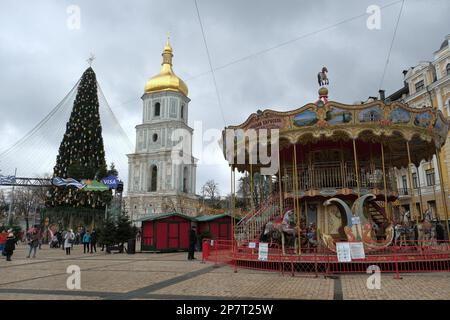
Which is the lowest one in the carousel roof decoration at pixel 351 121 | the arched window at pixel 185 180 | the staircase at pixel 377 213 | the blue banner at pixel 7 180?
the staircase at pixel 377 213

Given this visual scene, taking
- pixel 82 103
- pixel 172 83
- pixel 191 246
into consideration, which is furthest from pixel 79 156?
pixel 191 246

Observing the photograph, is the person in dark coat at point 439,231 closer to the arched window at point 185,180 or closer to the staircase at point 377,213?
the staircase at point 377,213

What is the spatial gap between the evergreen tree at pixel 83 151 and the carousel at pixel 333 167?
3151 cm

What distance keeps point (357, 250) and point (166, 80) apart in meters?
55.2

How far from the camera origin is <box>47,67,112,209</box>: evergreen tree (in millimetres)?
44344

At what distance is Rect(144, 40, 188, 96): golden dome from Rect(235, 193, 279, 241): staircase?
Answer: 46.7 metres

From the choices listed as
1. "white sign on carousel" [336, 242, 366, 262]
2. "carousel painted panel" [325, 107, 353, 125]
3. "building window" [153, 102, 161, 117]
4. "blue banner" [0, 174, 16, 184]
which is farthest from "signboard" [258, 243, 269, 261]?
"building window" [153, 102, 161, 117]

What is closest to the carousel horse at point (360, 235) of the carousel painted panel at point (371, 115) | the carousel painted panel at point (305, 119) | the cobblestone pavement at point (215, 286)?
the cobblestone pavement at point (215, 286)

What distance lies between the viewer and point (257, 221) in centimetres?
1792

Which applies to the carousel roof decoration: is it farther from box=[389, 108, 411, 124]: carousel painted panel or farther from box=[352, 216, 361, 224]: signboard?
box=[352, 216, 361, 224]: signboard

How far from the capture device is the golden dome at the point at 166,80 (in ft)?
203

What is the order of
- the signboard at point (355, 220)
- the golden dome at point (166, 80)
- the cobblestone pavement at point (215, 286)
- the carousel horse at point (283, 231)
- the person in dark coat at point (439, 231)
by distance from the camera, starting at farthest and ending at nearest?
the golden dome at point (166, 80), the person in dark coat at point (439, 231), the carousel horse at point (283, 231), the signboard at point (355, 220), the cobblestone pavement at point (215, 286)

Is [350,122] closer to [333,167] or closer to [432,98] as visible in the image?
[333,167]
